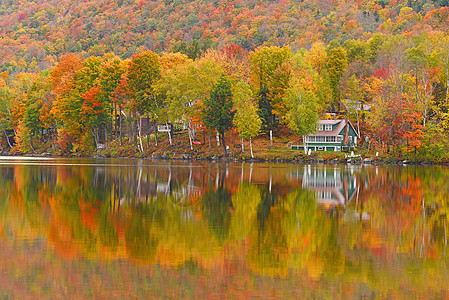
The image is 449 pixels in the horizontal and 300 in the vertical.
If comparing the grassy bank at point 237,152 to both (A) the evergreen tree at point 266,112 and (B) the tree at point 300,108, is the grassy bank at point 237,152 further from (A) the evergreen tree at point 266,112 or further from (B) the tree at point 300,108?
(B) the tree at point 300,108

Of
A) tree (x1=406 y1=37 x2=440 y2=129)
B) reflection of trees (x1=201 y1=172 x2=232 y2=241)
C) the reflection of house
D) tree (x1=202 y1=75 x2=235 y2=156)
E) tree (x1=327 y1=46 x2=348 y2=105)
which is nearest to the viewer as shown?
reflection of trees (x1=201 y1=172 x2=232 y2=241)

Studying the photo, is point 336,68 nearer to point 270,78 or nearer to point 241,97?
point 270,78

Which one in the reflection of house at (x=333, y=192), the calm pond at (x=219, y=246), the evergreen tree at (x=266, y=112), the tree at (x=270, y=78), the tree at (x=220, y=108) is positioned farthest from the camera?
the tree at (x=270, y=78)

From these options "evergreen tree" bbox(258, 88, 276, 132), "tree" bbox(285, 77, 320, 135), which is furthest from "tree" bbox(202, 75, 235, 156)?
"tree" bbox(285, 77, 320, 135)

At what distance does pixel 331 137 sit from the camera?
3196 inches

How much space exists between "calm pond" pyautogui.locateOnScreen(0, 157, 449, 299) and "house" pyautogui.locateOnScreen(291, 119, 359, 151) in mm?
54303

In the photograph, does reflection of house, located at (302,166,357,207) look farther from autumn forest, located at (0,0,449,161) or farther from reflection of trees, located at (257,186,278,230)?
autumn forest, located at (0,0,449,161)

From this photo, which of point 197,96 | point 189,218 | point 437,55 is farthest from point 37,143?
point 189,218

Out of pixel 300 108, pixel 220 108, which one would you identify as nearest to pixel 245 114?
pixel 220 108

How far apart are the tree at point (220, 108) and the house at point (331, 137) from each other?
43.8ft

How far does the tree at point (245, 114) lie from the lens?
74062 millimetres

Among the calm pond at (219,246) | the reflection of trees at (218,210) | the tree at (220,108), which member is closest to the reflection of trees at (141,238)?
the calm pond at (219,246)

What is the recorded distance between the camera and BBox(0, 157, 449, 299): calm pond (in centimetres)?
1079

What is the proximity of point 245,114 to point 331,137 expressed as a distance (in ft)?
52.5
